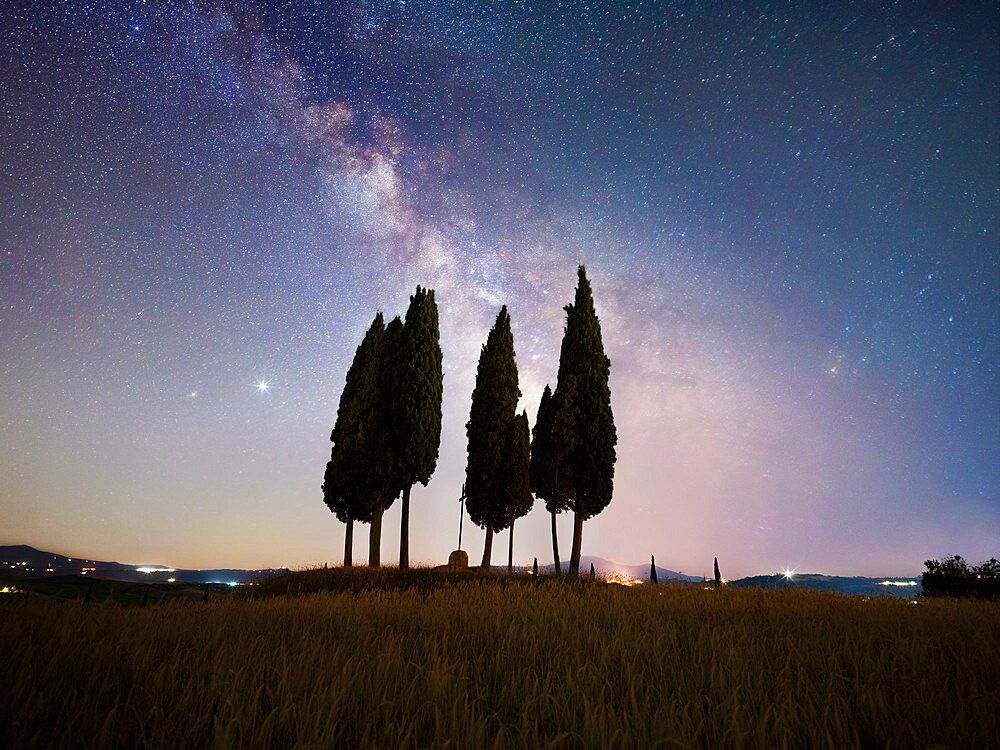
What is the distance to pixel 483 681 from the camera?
2900 mm

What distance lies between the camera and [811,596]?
7766 millimetres

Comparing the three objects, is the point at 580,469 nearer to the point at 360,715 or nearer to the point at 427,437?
the point at 427,437

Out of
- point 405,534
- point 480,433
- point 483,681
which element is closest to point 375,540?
point 405,534

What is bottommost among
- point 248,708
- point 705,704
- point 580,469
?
point 705,704

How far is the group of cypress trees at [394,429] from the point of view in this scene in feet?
70.4

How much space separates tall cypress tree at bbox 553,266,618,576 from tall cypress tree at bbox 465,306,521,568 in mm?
3952

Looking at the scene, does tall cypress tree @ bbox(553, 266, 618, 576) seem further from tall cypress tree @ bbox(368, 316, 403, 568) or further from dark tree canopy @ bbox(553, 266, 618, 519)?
tall cypress tree @ bbox(368, 316, 403, 568)

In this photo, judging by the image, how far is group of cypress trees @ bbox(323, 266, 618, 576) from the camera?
71.0 feet

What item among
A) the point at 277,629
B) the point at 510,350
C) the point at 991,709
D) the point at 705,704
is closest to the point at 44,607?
the point at 277,629

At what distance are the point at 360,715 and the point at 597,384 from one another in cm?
2149

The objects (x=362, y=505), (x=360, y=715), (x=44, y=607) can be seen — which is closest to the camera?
(x=360, y=715)

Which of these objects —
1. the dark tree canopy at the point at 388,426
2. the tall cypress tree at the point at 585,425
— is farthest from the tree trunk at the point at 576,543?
the dark tree canopy at the point at 388,426

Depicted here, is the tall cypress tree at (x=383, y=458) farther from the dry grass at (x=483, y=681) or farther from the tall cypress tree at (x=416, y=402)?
the dry grass at (x=483, y=681)

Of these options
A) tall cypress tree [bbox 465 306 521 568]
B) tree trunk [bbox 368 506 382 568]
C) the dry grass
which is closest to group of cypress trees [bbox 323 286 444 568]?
tree trunk [bbox 368 506 382 568]
